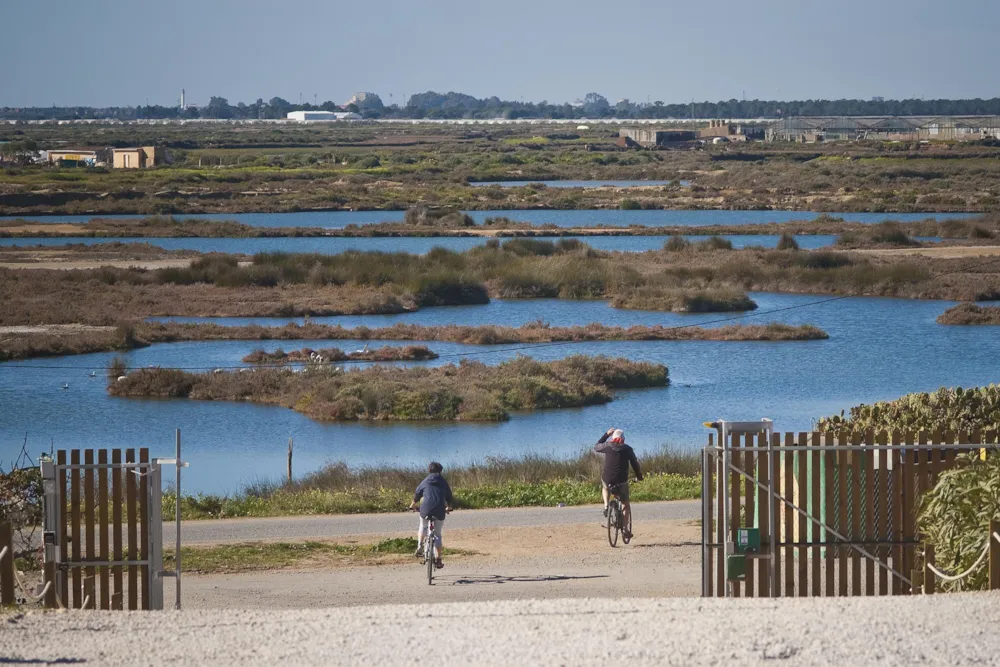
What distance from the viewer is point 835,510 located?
42.6ft

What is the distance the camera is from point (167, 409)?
41.5 metres

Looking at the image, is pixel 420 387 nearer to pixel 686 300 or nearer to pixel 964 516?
pixel 686 300

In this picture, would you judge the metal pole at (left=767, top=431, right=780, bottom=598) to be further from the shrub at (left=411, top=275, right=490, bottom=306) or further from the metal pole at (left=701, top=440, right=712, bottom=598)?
the shrub at (left=411, top=275, right=490, bottom=306)

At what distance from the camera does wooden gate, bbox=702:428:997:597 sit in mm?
12586

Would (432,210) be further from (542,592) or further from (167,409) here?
(542,592)

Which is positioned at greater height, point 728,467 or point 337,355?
point 728,467

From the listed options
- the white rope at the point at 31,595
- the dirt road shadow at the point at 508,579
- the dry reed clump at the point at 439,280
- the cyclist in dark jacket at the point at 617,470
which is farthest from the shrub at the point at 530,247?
the white rope at the point at 31,595

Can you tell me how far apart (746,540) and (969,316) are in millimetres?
50293

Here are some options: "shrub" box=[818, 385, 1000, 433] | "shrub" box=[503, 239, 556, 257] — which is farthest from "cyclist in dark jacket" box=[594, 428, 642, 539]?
"shrub" box=[503, 239, 556, 257]

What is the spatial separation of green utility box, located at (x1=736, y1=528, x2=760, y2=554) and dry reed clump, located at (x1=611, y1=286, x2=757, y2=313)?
50.8 metres

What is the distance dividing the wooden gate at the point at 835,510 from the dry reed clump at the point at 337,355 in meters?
35.5

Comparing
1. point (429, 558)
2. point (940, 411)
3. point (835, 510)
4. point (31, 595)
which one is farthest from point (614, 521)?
point (31, 595)

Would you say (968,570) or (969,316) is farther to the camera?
(969,316)

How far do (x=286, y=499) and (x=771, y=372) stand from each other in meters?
28.9
